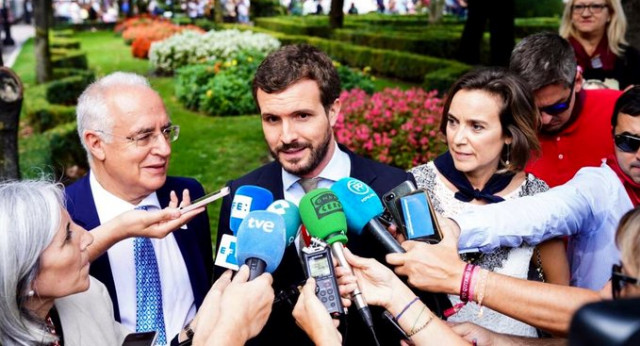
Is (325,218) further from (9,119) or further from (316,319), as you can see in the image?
(9,119)

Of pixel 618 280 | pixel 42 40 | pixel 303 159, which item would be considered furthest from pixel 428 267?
pixel 42 40

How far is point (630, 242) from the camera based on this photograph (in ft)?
5.24

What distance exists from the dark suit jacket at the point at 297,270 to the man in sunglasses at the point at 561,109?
1.00 meters

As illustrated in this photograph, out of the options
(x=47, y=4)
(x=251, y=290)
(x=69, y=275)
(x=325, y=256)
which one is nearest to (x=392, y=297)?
(x=325, y=256)

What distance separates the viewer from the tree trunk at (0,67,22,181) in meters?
5.14

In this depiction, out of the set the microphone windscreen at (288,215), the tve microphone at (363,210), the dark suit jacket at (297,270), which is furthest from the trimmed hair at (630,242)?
the microphone windscreen at (288,215)

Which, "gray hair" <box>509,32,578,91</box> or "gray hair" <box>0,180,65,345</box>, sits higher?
"gray hair" <box>509,32,578,91</box>

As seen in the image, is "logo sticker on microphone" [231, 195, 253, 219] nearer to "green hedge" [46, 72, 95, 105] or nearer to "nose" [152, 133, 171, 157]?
"nose" [152, 133, 171, 157]

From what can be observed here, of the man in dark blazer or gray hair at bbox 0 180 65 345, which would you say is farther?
the man in dark blazer

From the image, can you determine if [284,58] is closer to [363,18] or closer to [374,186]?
[374,186]

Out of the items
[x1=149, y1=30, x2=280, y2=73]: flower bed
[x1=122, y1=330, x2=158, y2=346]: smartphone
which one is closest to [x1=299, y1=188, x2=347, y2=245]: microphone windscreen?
[x1=122, y1=330, x2=158, y2=346]: smartphone

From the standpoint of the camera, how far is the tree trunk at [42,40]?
13.6 m

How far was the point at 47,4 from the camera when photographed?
539 inches

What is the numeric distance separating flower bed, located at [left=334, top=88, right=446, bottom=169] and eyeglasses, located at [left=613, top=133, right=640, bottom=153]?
414cm
